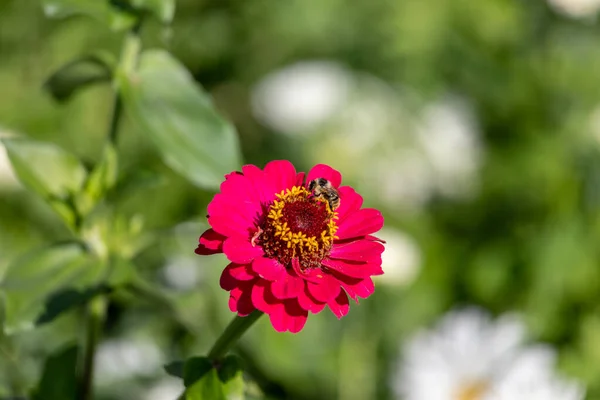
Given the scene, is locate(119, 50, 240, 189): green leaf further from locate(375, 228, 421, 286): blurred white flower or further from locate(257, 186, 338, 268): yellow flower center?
locate(375, 228, 421, 286): blurred white flower

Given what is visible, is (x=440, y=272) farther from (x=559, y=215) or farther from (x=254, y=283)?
(x=254, y=283)

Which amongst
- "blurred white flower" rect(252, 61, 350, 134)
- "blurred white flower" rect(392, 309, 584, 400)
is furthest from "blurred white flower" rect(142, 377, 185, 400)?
"blurred white flower" rect(252, 61, 350, 134)

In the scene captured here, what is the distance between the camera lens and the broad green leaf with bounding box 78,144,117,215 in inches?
25.8

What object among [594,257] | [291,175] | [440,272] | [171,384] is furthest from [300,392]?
[291,175]

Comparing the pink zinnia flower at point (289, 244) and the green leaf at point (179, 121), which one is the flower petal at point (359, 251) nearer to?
the pink zinnia flower at point (289, 244)

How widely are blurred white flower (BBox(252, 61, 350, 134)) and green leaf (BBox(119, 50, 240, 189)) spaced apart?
0.79m

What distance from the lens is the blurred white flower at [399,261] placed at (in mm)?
1156

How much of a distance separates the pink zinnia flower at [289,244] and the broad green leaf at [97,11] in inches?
7.9

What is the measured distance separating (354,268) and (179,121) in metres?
0.27

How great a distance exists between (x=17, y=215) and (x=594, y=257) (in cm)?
84

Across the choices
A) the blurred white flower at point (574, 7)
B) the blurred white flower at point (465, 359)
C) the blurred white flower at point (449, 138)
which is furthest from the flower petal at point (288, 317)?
the blurred white flower at point (574, 7)

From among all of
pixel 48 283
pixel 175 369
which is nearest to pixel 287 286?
pixel 175 369

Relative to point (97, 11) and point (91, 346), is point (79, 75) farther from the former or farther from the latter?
point (91, 346)

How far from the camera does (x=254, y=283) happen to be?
423mm
